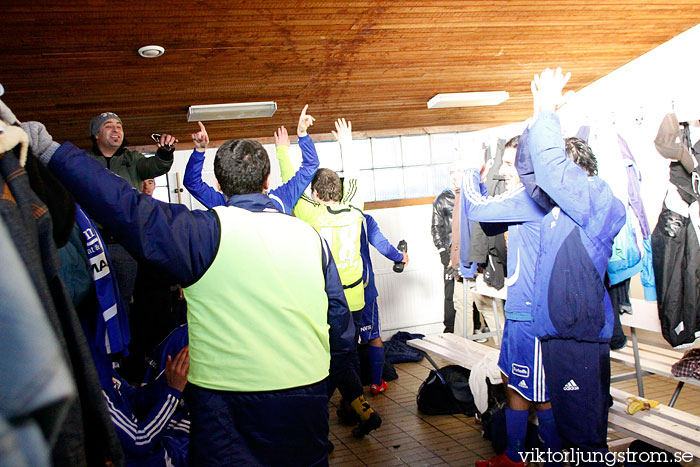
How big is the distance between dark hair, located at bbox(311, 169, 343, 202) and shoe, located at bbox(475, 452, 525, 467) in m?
2.03

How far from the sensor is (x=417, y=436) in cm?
393

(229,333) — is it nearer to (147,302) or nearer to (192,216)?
(192,216)

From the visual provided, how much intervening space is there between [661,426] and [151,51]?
387 cm

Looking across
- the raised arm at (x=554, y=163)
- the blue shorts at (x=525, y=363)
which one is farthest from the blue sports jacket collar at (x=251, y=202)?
the blue shorts at (x=525, y=363)

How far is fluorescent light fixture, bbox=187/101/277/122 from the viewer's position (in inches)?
190

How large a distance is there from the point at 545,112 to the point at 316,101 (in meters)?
3.28

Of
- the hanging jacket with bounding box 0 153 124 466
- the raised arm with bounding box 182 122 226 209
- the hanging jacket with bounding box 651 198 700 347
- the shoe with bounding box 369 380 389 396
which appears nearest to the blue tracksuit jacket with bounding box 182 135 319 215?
the raised arm with bounding box 182 122 226 209

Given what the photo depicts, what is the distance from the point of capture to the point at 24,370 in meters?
0.55

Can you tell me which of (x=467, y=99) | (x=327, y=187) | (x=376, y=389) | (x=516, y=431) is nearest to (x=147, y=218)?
(x=516, y=431)

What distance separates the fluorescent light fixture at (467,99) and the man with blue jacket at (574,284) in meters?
3.06

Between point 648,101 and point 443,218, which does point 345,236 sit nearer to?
point 443,218

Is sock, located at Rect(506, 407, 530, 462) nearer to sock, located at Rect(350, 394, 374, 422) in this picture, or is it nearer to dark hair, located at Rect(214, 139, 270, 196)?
sock, located at Rect(350, 394, 374, 422)

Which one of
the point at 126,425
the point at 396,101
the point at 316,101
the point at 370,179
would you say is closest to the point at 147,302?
the point at 126,425

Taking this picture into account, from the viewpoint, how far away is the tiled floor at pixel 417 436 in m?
3.55
